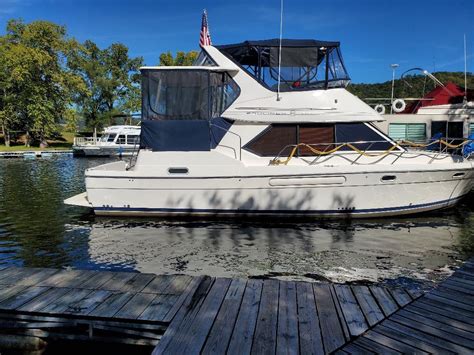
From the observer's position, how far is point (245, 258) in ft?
25.6

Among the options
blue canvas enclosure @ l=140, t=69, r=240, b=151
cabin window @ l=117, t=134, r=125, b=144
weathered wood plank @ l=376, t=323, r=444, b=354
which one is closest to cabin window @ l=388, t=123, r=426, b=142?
blue canvas enclosure @ l=140, t=69, r=240, b=151

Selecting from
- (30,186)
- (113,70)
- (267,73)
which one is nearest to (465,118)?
(267,73)

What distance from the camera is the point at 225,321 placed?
3570mm

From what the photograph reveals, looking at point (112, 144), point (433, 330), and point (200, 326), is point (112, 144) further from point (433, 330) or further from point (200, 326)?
point (433, 330)

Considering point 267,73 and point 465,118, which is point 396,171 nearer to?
point 267,73

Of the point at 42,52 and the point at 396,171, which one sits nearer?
the point at 396,171

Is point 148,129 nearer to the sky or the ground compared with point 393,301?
nearer to the sky

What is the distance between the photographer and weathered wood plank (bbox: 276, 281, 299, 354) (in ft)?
10.3

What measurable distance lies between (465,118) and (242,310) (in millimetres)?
18735

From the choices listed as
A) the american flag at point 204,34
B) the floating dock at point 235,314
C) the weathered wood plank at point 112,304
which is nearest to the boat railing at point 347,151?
the american flag at point 204,34

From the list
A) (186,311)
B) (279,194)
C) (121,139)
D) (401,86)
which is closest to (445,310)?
(186,311)

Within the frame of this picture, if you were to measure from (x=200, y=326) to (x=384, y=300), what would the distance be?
1919 millimetres

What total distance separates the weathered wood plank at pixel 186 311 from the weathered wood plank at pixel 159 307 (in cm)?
13

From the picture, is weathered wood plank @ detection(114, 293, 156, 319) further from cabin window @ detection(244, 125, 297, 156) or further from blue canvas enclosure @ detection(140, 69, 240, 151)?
cabin window @ detection(244, 125, 297, 156)
